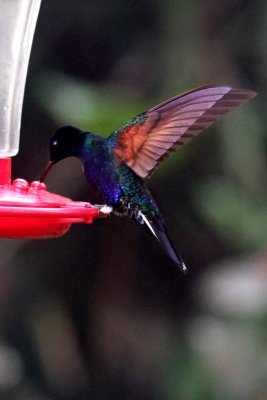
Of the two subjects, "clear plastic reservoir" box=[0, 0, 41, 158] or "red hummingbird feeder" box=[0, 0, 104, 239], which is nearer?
Answer: "red hummingbird feeder" box=[0, 0, 104, 239]

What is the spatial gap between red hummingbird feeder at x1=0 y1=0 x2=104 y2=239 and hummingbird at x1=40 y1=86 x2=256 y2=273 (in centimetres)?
14

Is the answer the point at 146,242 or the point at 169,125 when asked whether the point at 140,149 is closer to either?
the point at 169,125

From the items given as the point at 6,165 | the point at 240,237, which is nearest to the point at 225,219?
the point at 240,237

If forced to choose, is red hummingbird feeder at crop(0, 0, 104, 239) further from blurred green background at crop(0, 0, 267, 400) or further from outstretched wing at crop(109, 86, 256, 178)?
blurred green background at crop(0, 0, 267, 400)

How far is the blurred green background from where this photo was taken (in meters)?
4.46

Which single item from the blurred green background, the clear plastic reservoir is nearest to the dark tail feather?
the clear plastic reservoir

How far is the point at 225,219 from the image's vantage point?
4504mm

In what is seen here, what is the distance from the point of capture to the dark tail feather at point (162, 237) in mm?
3336

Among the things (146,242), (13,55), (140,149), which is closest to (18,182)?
(140,149)

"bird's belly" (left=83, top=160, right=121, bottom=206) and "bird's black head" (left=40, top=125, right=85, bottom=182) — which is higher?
"bird's black head" (left=40, top=125, right=85, bottom=182)

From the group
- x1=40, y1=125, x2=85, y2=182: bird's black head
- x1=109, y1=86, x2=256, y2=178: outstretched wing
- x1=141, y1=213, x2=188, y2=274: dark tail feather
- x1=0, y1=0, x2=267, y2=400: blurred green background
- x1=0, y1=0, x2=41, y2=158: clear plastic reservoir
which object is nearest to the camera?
x1=109, y1=86, x2=256, y2=178: outstretched wing

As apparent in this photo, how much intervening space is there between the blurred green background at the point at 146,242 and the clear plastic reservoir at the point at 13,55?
0.71 meters

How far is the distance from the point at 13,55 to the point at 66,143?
36 cm

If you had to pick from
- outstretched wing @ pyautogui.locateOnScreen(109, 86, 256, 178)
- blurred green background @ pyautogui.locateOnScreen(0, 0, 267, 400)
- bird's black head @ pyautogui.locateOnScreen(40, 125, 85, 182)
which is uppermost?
outstretched wing @ pyautogui.locateOnScreen(109, 86, 256, 178)
